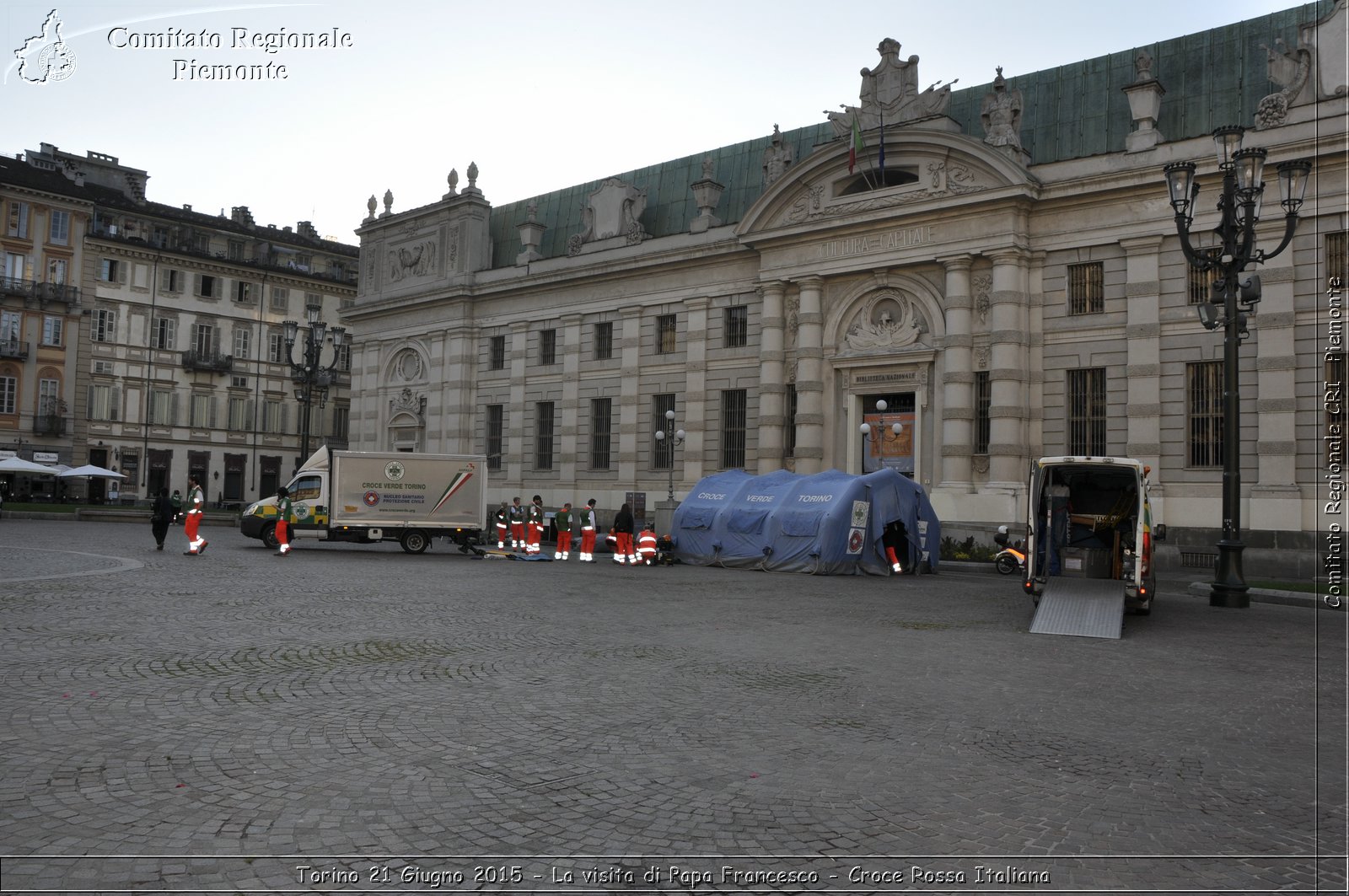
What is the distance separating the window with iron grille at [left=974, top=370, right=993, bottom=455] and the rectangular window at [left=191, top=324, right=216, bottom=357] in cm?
4897

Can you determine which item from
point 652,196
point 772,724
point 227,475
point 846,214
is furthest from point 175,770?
point 227,475

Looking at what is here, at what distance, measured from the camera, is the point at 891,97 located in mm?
32625

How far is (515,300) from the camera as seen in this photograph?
43719 millimetres

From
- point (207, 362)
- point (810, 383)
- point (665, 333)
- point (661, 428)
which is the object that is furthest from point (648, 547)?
point (207, 362)

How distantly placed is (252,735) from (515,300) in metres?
38.1

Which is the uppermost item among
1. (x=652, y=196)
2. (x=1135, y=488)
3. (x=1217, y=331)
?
(x=652, y=196)

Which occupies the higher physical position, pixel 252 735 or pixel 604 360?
pixel 604 360

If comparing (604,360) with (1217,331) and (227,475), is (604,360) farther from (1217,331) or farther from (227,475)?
(227,475)

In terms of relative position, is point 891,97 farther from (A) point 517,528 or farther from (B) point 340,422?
(B) point 340,422

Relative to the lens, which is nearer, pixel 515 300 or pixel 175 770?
pixel 175 770

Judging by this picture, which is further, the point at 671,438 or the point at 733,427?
the point at 671,438

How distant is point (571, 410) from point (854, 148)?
15.4 m

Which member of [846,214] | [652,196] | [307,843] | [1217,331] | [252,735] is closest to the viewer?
[307,843]

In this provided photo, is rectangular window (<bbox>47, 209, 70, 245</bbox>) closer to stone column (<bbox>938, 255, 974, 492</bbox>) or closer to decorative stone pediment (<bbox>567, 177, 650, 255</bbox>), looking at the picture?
decorative stone pediment (<bbox>567, 177, 650, 255</bbox>)
